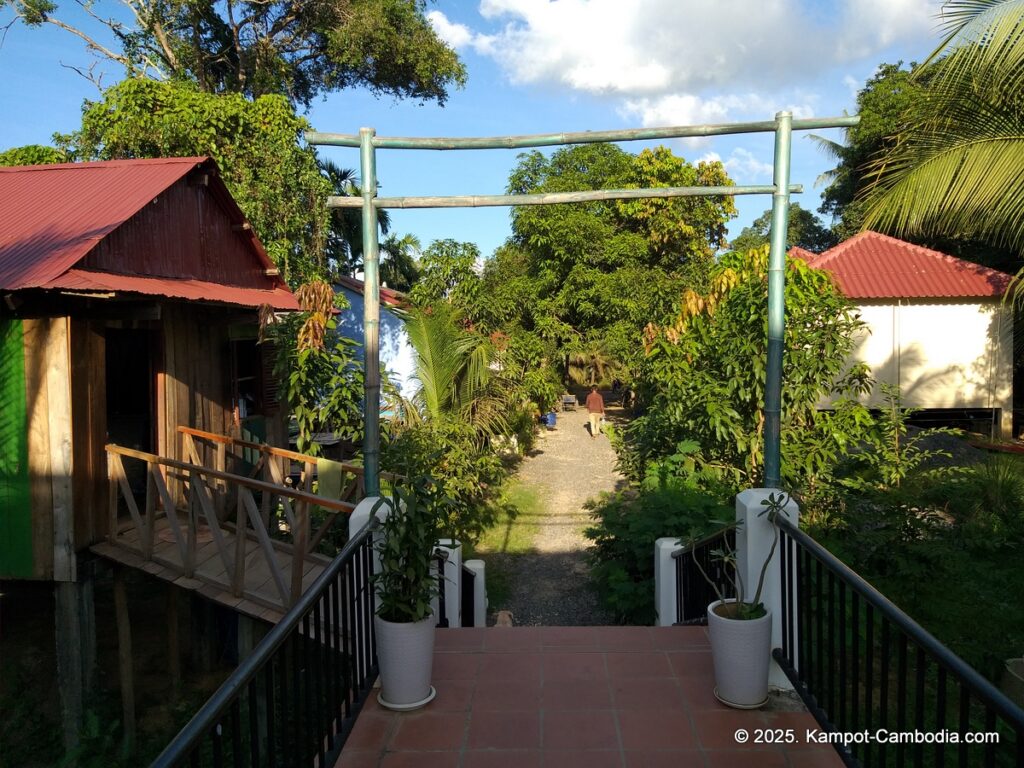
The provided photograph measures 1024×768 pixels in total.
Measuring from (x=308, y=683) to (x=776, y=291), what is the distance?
300 centimetres

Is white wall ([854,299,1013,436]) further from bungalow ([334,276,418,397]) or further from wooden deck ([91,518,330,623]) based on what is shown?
wooden deck ([91,518,330,623])

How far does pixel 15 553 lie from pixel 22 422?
1.20 meters

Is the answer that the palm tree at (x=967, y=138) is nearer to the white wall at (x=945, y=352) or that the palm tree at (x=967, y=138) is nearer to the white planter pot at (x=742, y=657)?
the white planter pot at (x=742, y=657)

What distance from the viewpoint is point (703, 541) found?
508cm

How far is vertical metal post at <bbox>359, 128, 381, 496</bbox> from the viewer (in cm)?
405

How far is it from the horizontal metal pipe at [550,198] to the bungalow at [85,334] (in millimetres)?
3319

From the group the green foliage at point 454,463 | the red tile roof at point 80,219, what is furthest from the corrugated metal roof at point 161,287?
the green foliage at point 454,463

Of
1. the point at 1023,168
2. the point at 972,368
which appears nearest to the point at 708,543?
the point at 1023,168

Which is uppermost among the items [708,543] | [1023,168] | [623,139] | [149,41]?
[149,41]

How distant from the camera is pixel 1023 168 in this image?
783cm

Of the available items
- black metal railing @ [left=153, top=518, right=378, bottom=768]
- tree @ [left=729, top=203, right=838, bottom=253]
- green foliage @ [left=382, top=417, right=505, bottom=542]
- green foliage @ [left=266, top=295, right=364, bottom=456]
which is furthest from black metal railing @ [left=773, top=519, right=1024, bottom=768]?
tree @ [left=729, top=203, right=838, bottom=253]

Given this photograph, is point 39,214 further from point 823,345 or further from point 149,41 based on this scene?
point 149,41

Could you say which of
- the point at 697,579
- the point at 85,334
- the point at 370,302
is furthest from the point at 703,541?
the point at 85,334

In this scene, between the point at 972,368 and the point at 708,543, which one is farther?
the point at 972,368
